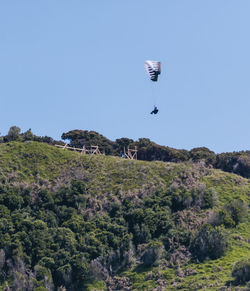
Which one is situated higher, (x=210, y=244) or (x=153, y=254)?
(x=210, y=244)

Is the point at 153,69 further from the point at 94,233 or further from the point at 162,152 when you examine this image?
the point at 162,152

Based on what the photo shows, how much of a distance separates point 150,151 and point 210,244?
33.3 m

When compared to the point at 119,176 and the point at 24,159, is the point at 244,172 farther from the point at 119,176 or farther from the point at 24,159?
the point at 24,159

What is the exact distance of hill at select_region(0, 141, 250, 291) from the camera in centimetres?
6253

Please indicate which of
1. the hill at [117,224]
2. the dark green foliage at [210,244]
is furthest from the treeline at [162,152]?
the dark green foliage at [210,244]

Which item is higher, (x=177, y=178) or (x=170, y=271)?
(x=177, y=178)

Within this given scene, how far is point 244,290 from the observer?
177 ft

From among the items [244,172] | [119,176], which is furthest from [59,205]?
[244,172]

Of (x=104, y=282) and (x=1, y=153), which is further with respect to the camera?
(x=1, y=153)

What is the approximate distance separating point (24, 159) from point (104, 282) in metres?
23.7

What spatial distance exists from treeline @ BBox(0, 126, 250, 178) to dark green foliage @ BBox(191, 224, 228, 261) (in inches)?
834

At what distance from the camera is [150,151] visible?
97312 millimetres

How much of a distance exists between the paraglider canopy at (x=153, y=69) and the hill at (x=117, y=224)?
43.9 feet

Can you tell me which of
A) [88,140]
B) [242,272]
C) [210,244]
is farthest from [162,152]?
[242,272]
